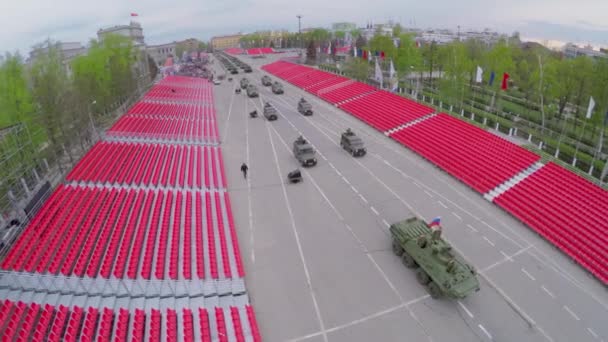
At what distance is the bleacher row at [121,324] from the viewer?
13.0 m

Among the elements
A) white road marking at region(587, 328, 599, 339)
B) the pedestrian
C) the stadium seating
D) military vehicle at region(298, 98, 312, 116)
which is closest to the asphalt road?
white road marking at region(587, 328, 599, 339)

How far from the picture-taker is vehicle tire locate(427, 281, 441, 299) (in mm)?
15358

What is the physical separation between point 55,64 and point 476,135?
42.8 m

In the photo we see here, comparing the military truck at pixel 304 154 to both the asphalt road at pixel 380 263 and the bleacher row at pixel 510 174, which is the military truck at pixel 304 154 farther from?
the bleacher row at pixel 510 174

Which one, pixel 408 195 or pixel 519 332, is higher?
pixel 408 195

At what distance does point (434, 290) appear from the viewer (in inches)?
611

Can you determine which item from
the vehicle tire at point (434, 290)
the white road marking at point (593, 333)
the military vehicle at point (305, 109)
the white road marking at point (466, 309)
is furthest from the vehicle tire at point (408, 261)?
the military vehicle at point (305, 109)

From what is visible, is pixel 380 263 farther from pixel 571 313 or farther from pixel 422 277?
pixel 571 313

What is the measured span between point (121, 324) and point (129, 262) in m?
4.03

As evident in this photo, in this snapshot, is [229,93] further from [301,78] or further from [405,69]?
[405,69]

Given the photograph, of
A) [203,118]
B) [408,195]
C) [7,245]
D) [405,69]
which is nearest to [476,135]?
[408,195]

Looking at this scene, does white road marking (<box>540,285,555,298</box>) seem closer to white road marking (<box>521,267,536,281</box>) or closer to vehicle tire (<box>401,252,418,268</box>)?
white road marking (<box>521,267,536,281</box>)

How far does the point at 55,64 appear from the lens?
30.7 m

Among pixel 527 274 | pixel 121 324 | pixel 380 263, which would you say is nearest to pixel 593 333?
pixel 527 274
